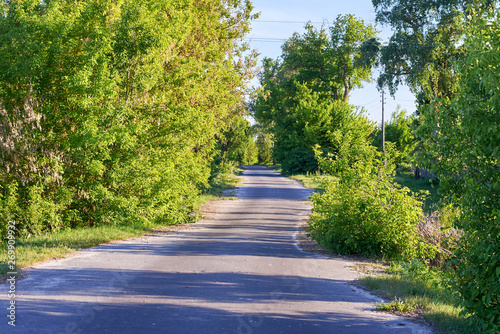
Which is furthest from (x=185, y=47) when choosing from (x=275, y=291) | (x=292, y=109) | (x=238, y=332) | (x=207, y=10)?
(x=292, y=109)

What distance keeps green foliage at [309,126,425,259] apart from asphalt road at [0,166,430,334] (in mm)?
1012

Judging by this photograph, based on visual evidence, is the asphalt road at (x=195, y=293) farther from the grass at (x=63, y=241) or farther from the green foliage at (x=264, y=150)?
the green foliage at (x=264, y=150)

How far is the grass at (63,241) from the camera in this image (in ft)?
34.6

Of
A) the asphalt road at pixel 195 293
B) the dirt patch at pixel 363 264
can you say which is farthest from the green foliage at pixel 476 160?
the dirt patch at pixel 363 264

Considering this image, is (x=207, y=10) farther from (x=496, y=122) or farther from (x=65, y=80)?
(x=496, y=122)

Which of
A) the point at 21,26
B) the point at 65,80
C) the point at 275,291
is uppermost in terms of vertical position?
the point at 21,26

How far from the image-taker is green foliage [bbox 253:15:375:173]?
175ft

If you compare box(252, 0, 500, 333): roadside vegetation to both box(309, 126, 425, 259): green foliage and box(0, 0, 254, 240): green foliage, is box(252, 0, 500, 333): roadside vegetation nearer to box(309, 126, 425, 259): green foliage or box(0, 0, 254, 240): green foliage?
box(309, 126, 425, 259): green foliage

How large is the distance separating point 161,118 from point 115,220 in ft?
12.3

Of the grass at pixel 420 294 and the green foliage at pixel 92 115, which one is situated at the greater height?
the green foliage at pixel 92 115

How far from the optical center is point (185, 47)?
20266 millimetres

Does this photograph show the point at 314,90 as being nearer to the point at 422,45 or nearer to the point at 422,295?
the point at 422,45

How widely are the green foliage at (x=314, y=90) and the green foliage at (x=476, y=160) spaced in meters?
45.8

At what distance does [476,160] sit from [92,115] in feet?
38.8
